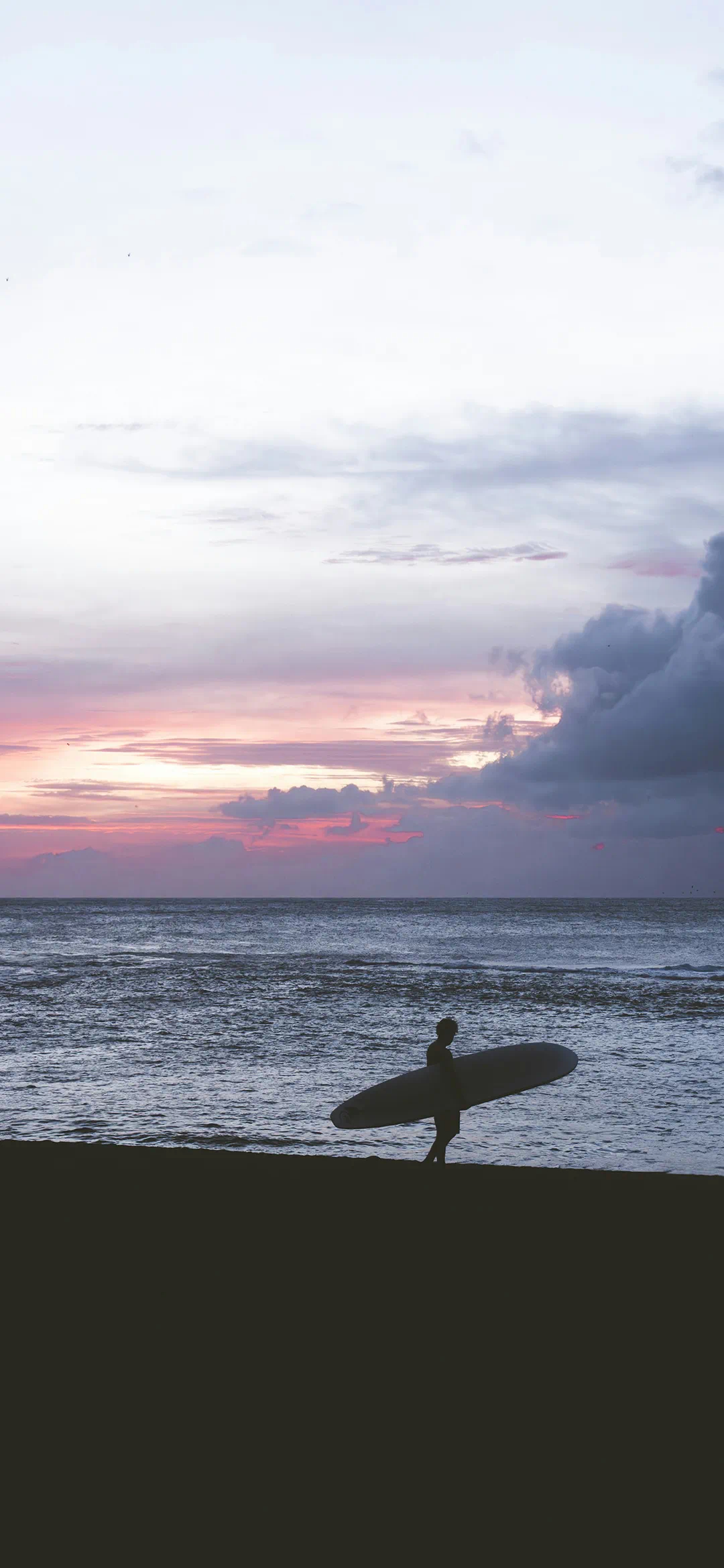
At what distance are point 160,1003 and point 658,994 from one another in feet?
61.1

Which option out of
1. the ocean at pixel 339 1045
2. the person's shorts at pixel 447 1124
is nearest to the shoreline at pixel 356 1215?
the person's shorts at pixel 447 1124

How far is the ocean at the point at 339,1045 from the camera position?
1584cm

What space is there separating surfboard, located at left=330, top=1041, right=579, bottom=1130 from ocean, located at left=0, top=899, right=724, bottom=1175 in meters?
4.03

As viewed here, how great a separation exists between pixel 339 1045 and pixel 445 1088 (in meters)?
16.2

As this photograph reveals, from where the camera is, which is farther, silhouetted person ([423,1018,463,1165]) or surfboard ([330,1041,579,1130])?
surfboard ([330,1041,579,1130])

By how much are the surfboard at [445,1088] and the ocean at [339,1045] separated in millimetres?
4029

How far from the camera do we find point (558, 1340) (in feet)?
23.1

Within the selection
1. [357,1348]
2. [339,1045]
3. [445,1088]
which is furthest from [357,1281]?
[339,1045]

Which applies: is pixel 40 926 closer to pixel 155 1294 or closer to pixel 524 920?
pixel 524 920

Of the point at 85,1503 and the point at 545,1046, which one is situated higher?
the point at 545,1046

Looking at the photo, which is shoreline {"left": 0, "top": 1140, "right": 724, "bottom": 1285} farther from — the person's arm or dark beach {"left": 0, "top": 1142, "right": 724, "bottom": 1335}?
the person's arm

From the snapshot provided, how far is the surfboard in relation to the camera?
970 cm

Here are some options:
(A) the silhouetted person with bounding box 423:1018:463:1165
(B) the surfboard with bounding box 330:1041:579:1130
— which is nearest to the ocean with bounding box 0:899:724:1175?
(B) the surfboard with bounding box 330:1041:579:1130

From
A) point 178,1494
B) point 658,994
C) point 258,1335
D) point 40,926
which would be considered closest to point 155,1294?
point 258,1335
